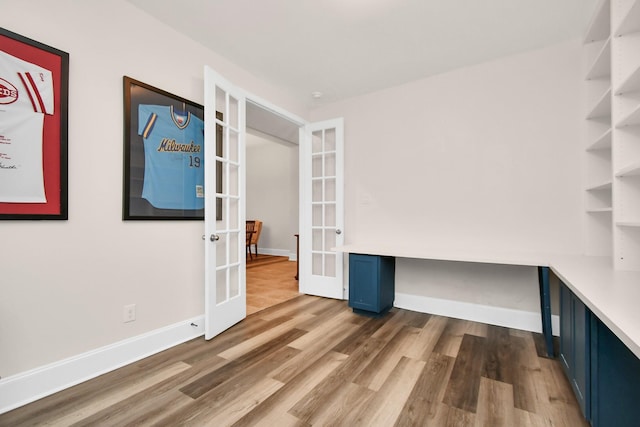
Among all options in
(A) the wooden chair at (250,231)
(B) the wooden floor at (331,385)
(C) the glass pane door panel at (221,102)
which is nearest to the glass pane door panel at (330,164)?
(C) the glass pane door panel at (221,102)

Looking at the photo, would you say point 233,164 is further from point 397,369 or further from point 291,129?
point 397,369

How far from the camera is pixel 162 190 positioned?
2.25 m

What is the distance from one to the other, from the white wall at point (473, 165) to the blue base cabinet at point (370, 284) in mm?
334

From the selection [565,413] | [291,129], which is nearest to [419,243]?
[565,413]

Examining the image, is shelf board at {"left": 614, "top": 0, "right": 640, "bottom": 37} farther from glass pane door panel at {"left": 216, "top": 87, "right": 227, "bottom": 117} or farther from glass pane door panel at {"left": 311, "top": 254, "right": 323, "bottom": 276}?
glass pane door panel at {"left": 311, "top": 254, "right": 323, "bottom": 276}

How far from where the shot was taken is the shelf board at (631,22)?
156 cm

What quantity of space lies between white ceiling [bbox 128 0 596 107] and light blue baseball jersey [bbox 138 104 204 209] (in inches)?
28.8

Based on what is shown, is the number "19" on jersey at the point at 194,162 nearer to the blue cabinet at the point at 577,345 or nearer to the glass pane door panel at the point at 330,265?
the glass pane door panel at the point at 330,265

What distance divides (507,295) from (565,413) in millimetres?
1354

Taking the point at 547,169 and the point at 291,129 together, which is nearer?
the point at 547,169

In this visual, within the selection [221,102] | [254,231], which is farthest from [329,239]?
[254,231]

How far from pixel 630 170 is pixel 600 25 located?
138 centimetres

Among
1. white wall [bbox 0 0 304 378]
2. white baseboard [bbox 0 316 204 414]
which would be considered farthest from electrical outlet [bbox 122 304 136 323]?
white baseboard [bbox 0 316 204 414]

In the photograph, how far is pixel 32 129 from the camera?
63.8 inches
